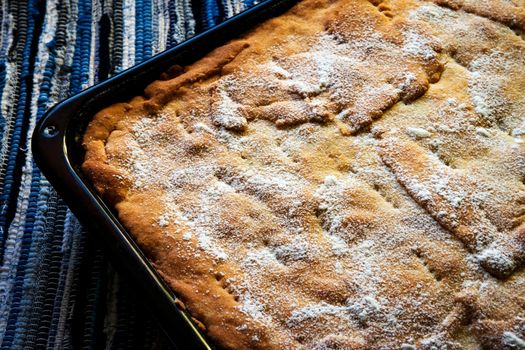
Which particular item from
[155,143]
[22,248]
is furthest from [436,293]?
[22,248]

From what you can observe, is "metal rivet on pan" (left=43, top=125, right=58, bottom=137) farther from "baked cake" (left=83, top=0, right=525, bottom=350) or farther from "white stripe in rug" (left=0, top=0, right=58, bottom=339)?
"white stripe in rug" (left=0, top=0, right=58, bottom=339)

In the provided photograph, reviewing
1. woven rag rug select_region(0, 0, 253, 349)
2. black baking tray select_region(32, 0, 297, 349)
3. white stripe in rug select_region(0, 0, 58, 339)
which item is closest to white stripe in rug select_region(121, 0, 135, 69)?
woven rag rug select_region(0, 0, 253, 349)

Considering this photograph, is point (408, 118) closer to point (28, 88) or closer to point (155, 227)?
point (155, 227)

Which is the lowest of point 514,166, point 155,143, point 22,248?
point 22,248

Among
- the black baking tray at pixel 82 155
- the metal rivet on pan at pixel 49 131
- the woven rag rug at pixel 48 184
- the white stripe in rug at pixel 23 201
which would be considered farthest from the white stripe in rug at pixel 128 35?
the metal rivet on pan at pixel 49 131

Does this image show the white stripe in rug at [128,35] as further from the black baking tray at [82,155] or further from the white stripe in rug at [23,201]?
the black baking tray at [82,155]

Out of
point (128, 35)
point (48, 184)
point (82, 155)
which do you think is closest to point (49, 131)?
point (82, 155)
